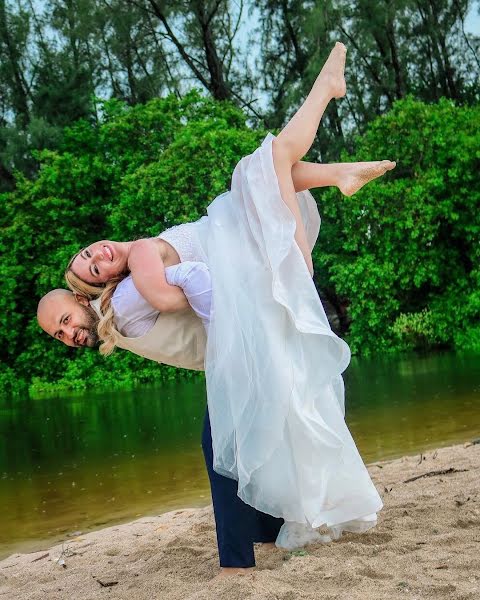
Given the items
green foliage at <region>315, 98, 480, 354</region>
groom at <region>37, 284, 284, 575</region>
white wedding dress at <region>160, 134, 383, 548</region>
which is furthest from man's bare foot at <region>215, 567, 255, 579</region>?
green foliage at <region>315, 98, 480, 354</region>

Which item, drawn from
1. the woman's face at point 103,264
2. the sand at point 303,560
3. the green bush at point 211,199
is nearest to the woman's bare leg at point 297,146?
Result: the woman's face at point 103,264

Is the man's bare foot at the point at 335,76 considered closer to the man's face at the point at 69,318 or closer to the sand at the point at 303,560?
the man's face at the point at 69,318

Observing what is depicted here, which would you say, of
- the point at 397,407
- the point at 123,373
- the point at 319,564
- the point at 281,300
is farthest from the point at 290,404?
the point at 123,373

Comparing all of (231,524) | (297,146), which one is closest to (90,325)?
(231,524)

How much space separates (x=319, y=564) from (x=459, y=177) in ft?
61.6

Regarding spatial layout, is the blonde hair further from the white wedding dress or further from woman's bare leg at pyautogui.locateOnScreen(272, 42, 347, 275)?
woman's bare leg at pyautogui.locateOnScreen(272, 42, 347, 275)

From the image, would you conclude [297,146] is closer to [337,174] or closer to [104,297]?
[337,174]

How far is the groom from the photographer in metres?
3.75

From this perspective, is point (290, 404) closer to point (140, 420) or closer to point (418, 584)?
point (418, 584)

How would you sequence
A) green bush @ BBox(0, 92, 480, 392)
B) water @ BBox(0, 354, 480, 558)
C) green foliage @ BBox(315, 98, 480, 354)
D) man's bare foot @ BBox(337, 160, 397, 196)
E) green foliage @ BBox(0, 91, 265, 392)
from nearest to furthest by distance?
man's bare foot @ BBox(337, 160, 397, 196) → water @ BBox(0, 354, 480, 558) → green foliage @ BBox(315, 98, 480, 354) → green bush @ BBox(0, 92, 480, 392) → green foliage @ BBox(0, 91, 265, 392)

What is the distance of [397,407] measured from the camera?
10.6 meters

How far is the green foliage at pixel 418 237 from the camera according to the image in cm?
2100

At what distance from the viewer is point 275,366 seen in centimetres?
356

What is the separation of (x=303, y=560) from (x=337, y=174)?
174cm
